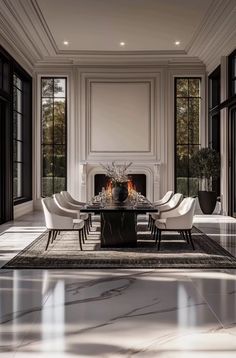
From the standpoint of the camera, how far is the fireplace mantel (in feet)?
46.4

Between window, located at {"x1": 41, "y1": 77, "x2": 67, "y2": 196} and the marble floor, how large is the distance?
28.7 feet

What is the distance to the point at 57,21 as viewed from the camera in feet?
34.9

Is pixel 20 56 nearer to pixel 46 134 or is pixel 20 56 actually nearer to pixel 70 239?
pixel 46 134

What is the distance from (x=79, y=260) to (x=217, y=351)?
11.3ft

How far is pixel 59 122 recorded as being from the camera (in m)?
14.4

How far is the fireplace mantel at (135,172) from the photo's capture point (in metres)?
14.1

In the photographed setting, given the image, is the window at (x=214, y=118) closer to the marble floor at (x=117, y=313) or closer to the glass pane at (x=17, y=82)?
the glass pane at (x=17, y=82)

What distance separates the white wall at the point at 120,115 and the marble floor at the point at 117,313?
870cm

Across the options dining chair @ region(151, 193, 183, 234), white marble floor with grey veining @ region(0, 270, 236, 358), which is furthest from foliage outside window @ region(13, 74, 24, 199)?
white marble floor with grey veining @ region(0, 270, 236, 358)

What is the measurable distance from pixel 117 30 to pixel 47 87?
377 cm

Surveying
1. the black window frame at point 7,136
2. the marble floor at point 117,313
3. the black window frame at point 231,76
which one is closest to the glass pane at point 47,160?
the black window frame at point 7,136

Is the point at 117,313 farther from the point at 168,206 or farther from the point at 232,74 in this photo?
the point at 232,74

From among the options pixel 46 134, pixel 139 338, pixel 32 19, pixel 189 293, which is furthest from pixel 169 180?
pixel 139 338

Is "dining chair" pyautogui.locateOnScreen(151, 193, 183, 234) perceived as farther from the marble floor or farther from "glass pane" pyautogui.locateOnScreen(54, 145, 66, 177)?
"glass pane" pyautogui.locateOnScreen(54, 145, 66, 177)
